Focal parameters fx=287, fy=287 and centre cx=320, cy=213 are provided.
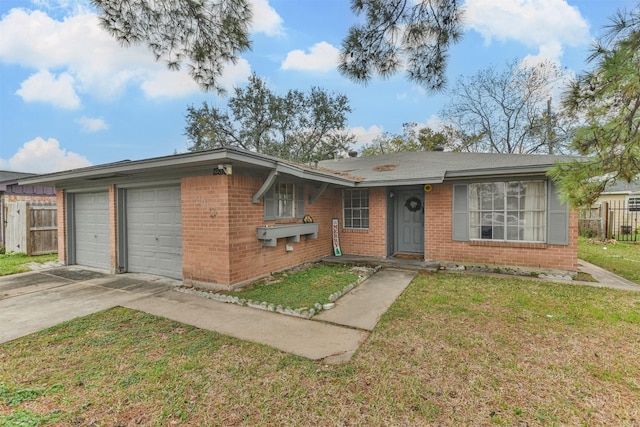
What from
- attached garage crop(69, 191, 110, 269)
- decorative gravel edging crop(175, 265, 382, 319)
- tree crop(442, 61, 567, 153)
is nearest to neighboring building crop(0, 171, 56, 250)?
attached garage crop(69, 191, 110, 269)

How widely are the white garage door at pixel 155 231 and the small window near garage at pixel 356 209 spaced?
5.05 meters

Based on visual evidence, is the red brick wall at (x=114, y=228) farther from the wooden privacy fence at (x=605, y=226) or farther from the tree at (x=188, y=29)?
the wooden privacy fence at (x=605, y=226)

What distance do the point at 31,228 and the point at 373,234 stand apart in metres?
11.2

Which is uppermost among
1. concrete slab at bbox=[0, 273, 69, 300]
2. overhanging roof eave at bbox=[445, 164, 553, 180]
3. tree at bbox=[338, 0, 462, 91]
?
tree at bbox=[338, 0, 462, 91]

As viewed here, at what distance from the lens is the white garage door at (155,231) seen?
6.32 metres

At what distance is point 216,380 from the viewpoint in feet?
8.80

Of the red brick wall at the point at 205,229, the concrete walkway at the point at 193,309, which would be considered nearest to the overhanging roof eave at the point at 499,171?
the concrete walkway at the point at 193,309

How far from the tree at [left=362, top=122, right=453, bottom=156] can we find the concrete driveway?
20.6 m

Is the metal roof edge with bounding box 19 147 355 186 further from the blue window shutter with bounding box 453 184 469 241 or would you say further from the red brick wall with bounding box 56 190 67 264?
the blue window shutter with bounding box 453 184 469 241

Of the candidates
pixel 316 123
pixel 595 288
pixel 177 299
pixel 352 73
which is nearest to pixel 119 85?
pixel 177 299

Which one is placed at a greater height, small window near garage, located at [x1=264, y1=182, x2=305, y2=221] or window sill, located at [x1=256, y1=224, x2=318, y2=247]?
small window near garage, located at [x1=264, y1=182, x2=305, y2=221]

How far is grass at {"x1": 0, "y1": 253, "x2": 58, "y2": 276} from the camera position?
23.4 feet

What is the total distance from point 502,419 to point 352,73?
424 cm

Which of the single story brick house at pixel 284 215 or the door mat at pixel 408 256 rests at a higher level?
the single story brick house at pixel 284 215
